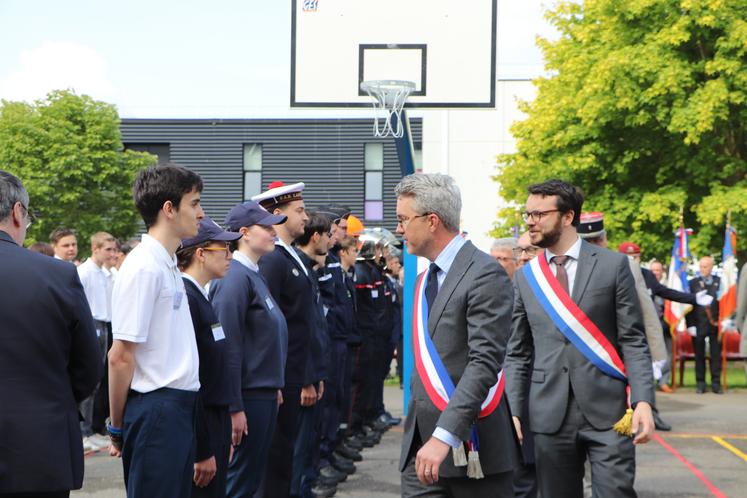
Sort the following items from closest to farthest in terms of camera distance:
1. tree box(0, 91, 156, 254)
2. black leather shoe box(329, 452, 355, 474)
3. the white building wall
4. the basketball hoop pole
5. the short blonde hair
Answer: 1. black leather shoe box(329, 452, 355, 474)
2. the short blonde hair
3. the basketball hoop pole
4. tree box(0, 91, 156, 254)
5. the white building wall

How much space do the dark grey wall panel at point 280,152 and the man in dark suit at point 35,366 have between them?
41.1 metres

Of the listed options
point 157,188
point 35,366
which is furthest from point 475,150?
point 35,366

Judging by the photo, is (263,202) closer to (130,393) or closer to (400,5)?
(130,393)

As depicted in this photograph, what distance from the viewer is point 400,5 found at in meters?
12.1

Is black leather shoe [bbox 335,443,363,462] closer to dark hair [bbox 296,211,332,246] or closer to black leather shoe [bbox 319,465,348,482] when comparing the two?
black leather shoe [bbox 319,465,348,482]

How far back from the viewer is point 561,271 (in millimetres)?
5660

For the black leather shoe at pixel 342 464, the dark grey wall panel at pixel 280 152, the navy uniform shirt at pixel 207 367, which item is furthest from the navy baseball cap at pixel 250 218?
the dark grey wall panel at pixel 280 152

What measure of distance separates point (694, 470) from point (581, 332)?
5.26m

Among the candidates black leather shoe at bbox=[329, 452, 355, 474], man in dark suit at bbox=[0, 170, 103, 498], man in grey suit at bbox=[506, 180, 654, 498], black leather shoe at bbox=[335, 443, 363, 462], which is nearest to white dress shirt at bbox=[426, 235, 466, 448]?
man in grey suit at bbox=[506, 180, 654, 498]

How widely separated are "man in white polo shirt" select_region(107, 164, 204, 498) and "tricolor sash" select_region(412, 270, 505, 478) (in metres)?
0.96

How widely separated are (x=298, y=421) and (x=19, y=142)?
38.0 meters

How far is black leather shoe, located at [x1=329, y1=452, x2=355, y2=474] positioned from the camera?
9.51 metres

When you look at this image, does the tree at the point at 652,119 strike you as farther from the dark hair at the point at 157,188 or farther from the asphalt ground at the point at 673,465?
the dark hair at the point at 157,188

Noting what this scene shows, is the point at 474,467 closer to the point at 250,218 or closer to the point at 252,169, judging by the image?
the point at 250,218
